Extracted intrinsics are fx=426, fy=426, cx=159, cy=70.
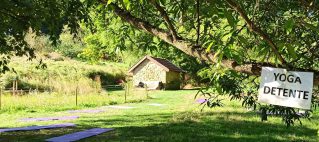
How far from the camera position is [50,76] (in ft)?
98.7

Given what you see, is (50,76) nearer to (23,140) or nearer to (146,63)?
(146,63)

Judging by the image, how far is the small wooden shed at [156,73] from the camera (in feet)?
125

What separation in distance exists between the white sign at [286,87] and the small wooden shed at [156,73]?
114ft

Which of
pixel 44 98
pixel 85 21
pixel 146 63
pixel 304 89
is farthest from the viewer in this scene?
pixel 146 63

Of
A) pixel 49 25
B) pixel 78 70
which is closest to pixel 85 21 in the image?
pixel 49 25

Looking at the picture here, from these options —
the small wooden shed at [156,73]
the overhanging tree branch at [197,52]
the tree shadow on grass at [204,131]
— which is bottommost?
the tree shadow on grass at [204,131]

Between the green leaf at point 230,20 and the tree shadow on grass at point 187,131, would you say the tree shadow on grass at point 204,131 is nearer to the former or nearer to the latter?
the tree shadow on grass at point 187,131

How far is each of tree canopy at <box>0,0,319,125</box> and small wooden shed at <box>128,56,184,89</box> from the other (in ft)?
97.0

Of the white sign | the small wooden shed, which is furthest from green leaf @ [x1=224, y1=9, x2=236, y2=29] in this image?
the small wooden shed

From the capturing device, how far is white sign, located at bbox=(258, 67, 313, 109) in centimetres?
229

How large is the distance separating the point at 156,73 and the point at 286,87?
36.6 meters

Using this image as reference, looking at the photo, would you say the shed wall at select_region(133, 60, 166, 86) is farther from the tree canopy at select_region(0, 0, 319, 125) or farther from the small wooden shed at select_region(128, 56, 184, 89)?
the tree canopy at select_region(0, 0, 319, 125)

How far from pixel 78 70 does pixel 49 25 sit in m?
27.7

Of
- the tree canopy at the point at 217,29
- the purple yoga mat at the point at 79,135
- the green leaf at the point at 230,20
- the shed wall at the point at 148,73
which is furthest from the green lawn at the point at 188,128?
the shed wall at the point at 148,73
